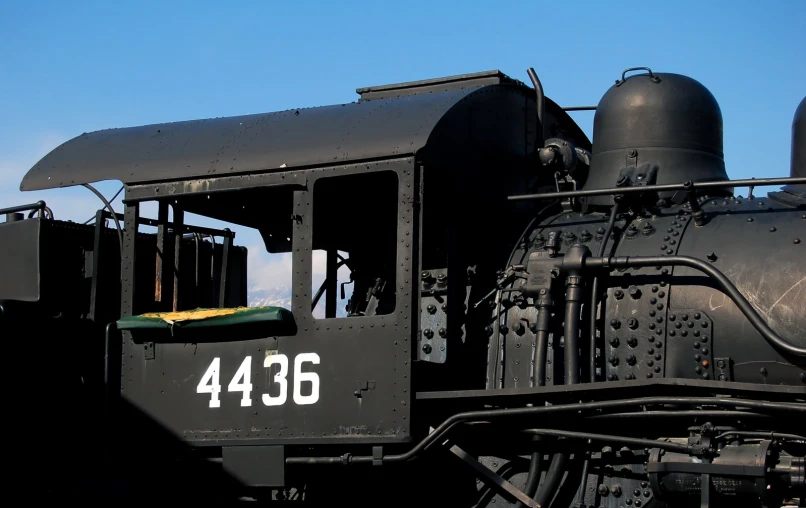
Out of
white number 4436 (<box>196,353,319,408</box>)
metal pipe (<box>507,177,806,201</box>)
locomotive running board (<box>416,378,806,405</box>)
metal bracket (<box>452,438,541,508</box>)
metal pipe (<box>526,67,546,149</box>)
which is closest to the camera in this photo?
locomotive running board (<box>416,378,806,405</box>)

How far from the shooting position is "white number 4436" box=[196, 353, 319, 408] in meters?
6.68

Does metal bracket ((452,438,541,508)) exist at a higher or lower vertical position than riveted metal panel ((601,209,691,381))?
lower

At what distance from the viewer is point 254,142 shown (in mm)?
7199

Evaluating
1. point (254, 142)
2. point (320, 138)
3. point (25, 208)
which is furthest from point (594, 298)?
point (25, 208)

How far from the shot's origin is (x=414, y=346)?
21.0ft

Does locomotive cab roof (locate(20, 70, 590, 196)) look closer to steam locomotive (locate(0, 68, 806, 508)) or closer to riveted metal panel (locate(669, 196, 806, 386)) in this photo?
steam locomotive (locate(0, 68, 806, 508))

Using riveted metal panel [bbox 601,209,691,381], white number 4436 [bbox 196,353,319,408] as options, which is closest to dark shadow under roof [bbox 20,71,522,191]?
white number 4436 [bbox 196,353,319,408]

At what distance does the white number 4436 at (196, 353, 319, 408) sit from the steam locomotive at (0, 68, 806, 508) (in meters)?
0.02

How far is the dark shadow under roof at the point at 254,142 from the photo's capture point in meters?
6.74

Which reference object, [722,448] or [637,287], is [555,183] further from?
[722,448]

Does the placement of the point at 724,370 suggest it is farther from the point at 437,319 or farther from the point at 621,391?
the point at 437,319

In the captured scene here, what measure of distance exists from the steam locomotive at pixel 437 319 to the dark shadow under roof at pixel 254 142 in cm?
2

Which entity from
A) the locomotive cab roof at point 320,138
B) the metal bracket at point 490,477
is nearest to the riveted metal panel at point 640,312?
the metal bracket at point 490,477

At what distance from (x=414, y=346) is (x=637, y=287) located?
146cm
